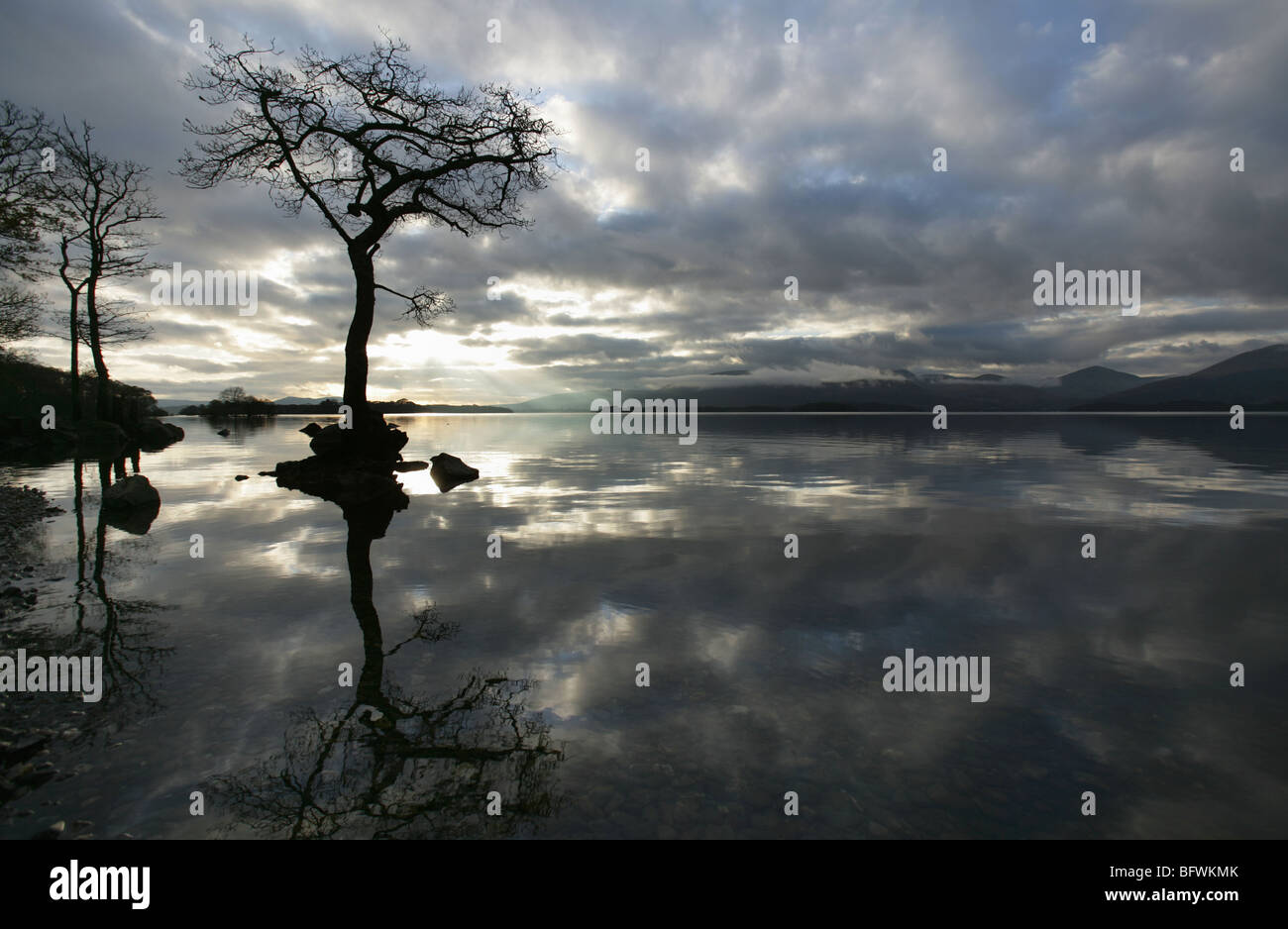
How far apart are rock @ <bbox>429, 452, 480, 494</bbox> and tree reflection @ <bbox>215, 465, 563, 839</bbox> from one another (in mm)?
18268

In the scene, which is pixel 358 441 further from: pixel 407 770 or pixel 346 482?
pixel 407 770

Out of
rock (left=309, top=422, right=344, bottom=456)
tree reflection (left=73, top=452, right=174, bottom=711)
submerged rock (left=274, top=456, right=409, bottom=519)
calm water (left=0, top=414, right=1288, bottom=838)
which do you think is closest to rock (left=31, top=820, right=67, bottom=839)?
calm water (left=0, top=414, right=1288, bottom=838)

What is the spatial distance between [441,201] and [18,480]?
703 inches

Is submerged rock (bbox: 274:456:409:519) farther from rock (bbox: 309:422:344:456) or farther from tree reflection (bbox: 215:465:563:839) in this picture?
tree reflection (bbox: 215:465:563:839)

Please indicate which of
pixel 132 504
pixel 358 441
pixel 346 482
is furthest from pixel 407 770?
pixel 358 441

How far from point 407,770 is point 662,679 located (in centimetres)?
255

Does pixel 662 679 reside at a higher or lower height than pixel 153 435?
lower

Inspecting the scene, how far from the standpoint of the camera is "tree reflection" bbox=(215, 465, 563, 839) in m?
3.96

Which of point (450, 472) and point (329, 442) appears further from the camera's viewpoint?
point (450, 472)

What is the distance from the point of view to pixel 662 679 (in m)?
6.17

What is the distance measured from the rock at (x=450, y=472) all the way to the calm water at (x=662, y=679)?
956 centimetres

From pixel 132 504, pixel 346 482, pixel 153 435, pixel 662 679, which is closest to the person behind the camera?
pixel 662 679
